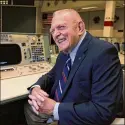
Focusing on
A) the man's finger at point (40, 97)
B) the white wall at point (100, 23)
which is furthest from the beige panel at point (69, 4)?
the man's finger at point (40, 97)

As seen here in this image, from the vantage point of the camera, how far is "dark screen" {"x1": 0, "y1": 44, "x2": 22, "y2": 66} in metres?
1.96

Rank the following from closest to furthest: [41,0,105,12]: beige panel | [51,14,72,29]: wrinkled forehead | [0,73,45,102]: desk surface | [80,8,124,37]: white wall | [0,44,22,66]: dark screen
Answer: [51,14,72,29]: wrinkled forehead, [0,73,45,102]: desk surface, [0,44,22,66]: dark screen, [41,0,105,12]: beige panel, [80,8,124,37]: white wall

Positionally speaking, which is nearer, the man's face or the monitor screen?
the man's face

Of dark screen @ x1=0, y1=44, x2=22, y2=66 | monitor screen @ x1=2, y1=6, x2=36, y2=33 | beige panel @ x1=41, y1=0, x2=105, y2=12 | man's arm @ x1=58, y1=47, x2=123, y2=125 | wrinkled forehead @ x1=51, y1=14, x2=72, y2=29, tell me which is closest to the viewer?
man's arm @ x1=58, y1=47, x2=123, y2=125

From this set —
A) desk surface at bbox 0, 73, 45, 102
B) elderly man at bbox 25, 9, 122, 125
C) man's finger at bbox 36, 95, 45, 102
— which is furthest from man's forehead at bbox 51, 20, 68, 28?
desk surface at bbox 0, 73, 45, 102

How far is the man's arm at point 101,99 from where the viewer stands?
1.00 metres

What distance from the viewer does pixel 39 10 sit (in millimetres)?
9258

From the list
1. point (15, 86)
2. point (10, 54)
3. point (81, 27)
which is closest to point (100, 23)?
point (10, 54)

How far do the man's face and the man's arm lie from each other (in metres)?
0.21

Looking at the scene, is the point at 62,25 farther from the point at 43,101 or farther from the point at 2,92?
the point at 2,92

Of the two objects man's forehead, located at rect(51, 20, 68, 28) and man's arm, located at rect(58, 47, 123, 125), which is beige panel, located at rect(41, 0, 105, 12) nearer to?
man's forehead, located at rect(51, 20, 68, 28)

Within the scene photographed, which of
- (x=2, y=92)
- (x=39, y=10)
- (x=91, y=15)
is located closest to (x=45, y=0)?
(x=39, y=10)

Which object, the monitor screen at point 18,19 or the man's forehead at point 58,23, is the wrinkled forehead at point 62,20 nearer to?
the man's forehead at point 58,23

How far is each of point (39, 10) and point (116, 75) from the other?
8.69 m
